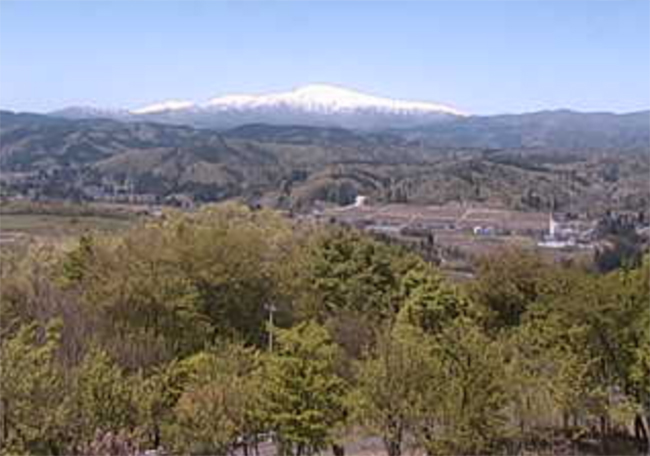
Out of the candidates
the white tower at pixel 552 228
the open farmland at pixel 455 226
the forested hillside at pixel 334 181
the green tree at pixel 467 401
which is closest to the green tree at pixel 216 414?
the green tree at pixel 467 401

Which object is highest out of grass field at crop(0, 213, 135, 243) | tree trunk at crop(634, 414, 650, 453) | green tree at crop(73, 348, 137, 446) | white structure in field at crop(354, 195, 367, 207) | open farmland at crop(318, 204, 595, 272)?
green tree at crop(73, 348, 137, 446)

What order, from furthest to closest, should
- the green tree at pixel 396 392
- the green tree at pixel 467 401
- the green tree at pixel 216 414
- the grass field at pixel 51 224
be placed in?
the grass field at pixel 51 224, the green tree at pixel 216 414, the green tree at pixel 396 392, the green tree at pixel 467 401

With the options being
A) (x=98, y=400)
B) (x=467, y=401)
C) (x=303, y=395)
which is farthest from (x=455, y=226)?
(x=98, y=400)

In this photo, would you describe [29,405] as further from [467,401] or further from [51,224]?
[51,224]

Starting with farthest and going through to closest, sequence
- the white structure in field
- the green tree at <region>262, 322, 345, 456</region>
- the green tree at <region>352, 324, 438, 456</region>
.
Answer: the white structure in field → the green tree at <region>262, 322, 345, 456</region> → the green tree at <region>352, 324, 438, 456</region>

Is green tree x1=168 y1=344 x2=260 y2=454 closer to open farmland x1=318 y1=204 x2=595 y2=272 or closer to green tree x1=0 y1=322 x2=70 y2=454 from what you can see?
green tree x1=0 y1=322 x2=70 y2=454

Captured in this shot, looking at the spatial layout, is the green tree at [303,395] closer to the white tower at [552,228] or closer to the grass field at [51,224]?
the grass field at [51,224]

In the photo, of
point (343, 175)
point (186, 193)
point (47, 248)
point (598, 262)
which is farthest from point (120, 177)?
point (47, 248)

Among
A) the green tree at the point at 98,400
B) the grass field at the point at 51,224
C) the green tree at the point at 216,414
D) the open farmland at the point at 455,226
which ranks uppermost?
the green tree at the point at 98,400

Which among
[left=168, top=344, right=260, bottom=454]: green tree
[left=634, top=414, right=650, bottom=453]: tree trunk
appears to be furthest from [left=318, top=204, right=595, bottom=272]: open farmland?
[left=168, top=344, right=260, bottom=454]: green tree
